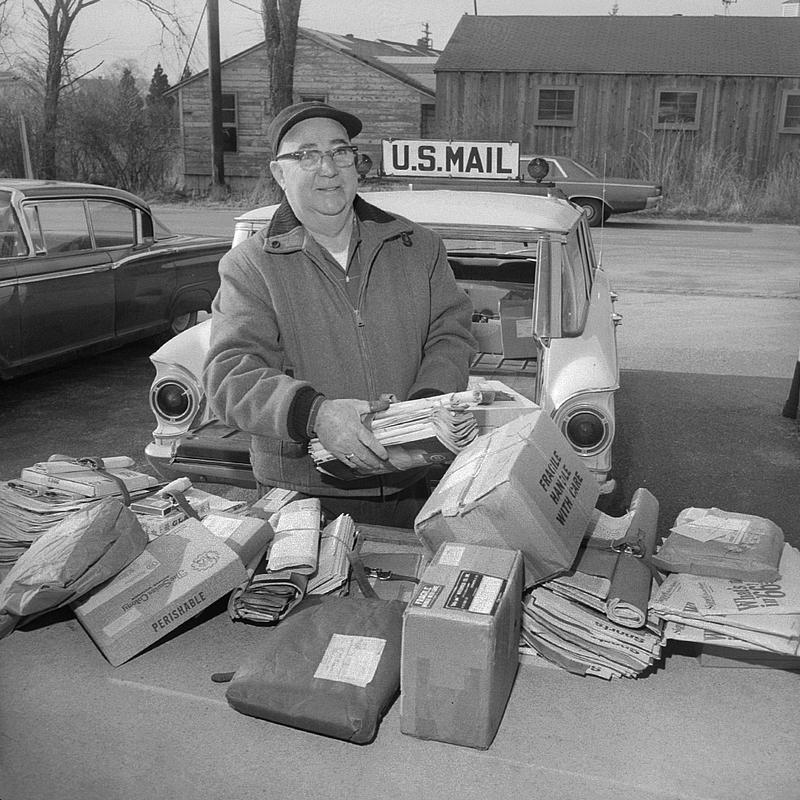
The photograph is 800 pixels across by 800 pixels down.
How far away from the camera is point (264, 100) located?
2725 cm

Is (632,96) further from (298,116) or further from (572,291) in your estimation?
(298,116)

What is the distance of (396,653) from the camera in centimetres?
225

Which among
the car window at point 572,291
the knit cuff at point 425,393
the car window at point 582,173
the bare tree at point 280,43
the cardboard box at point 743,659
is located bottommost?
the cardboard box at point 743,659

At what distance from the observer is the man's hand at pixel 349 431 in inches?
99.3

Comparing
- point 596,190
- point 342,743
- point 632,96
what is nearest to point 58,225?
point 342,743

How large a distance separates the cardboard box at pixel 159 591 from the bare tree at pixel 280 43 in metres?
19.7

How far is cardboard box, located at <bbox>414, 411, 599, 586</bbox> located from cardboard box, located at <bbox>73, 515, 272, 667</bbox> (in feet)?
1.94

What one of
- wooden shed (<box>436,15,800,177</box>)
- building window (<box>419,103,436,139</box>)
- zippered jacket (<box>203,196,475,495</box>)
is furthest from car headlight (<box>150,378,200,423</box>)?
building window (<box>419,103,436,139</box>)

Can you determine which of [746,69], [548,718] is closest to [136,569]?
[548,718]

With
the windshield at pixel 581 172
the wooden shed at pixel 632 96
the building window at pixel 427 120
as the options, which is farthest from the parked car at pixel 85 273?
the building window at pixel 427 120

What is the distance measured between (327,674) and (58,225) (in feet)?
16.8

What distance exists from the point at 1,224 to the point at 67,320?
78 cm

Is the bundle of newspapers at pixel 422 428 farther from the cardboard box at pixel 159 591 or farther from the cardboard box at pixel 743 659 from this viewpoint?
the cardboard box at pixel 743 659

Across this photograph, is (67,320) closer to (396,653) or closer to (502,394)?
(502,394)
